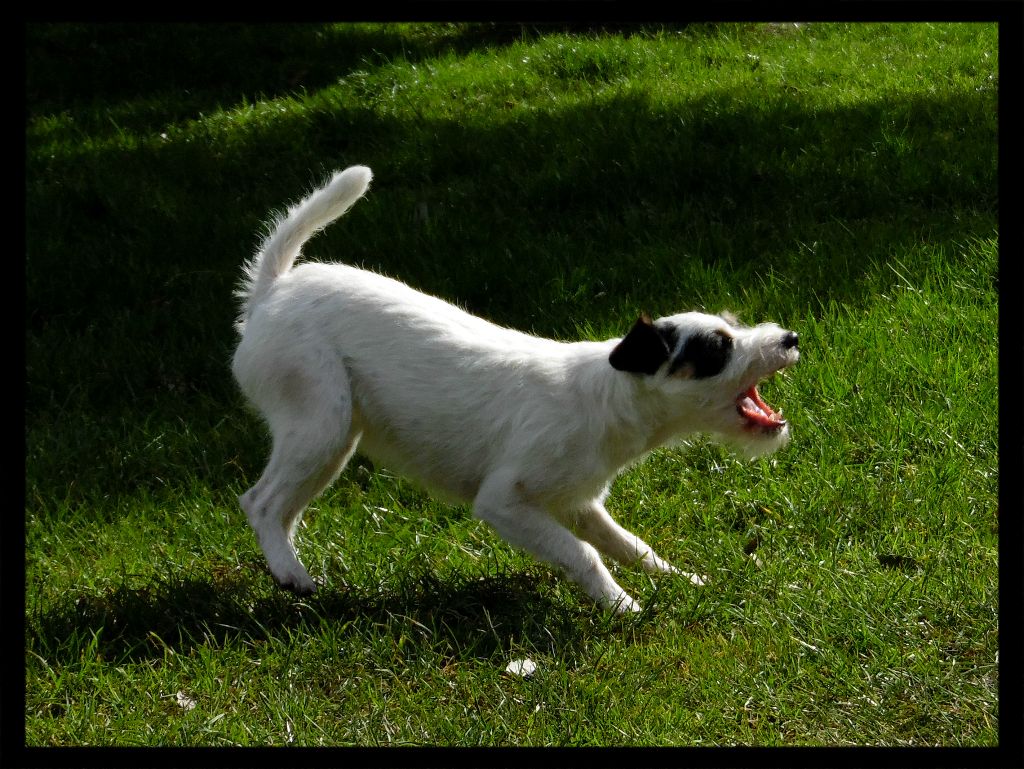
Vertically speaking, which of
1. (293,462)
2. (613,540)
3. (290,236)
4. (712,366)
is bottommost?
(613,540)

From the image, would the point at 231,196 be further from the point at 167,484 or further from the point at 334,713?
the point at 334,713

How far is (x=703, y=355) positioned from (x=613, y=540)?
0.84m

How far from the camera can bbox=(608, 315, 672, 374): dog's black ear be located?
3939 mm

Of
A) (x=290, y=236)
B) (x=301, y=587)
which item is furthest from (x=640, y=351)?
(x=290, y=236)

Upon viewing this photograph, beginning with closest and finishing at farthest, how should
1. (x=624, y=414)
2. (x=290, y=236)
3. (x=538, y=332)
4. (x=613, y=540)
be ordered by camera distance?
(x=624, y=414)
(x=613, y=540)
(x=290, y=236)
(x=538, y=332)

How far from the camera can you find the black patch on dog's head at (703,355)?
13.0 feet

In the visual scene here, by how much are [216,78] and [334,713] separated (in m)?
7.32

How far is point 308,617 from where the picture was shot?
4129 mm

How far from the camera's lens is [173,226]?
7492mm

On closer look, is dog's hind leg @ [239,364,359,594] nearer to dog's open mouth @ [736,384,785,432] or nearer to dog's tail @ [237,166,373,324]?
dog's tail @ [237,166,373,324]

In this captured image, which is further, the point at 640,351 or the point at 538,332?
the point at 538,332

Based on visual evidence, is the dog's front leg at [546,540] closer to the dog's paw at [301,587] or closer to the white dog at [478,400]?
the white dog at [478,400]

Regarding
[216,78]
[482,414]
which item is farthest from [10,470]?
[216,78]

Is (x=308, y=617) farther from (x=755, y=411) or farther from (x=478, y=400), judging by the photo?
(x=755, y=411)
